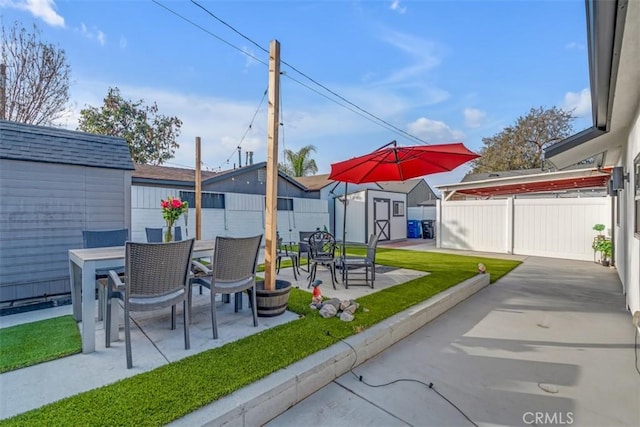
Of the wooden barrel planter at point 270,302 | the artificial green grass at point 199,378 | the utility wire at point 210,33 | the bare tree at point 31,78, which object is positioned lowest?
the artificial green grass at point 199,378

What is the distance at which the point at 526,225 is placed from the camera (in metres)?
9.62

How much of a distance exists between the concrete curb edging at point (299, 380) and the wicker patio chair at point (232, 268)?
1.02 m

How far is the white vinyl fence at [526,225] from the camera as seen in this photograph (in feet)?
27.9

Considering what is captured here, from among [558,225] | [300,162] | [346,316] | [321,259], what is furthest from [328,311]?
[300,162]

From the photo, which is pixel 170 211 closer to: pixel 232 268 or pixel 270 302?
pixel 232 268

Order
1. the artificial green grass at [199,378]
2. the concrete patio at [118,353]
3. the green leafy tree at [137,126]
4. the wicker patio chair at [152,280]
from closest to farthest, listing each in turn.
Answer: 1. the artificial green grass at [199,378]
2. the concrete patio at [118,353]
3. the wicker patio chair at [152,280]
4. the green leafy tree at [137,126]

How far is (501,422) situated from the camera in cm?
196

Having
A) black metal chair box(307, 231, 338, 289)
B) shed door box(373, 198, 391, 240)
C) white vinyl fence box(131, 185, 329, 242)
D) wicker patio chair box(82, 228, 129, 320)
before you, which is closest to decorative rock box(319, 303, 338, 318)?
black metal chair box(307, 231, 338, 289)

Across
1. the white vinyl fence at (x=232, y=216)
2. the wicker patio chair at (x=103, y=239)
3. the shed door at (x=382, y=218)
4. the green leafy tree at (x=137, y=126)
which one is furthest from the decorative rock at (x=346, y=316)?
the green leafy tree at (x=137, y=126)

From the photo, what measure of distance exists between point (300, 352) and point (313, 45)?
7.29m

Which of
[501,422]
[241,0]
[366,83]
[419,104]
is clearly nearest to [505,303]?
[501,422]

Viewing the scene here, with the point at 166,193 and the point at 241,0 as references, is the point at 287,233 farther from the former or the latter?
the point at 241,0

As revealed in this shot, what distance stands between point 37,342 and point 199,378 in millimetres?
1954

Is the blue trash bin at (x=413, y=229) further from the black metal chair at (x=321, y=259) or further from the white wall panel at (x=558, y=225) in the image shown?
the black metal chair at (x=321, y=259)
